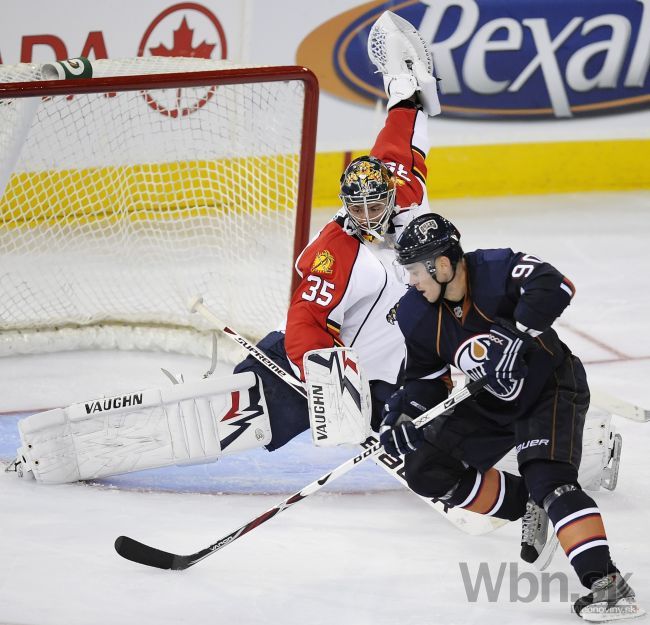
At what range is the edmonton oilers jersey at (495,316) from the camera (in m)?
2.57

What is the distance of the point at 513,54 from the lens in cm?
638

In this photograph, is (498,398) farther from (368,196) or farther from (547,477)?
(368,196)

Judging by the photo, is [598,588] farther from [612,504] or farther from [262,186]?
[262,186]

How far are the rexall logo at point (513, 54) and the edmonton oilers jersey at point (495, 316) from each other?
12.3 feet

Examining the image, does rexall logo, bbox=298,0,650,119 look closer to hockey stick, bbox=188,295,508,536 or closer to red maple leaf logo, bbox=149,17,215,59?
red maple leaf logo, bbox=149,17,215,59

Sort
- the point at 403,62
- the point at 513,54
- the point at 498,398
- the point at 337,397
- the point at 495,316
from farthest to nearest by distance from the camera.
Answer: the point at 513,54 → the point at 403,62 → the point at 337,397 → the point at 498,398 → the point at 495,316

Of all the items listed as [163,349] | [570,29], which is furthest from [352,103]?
[163,349]

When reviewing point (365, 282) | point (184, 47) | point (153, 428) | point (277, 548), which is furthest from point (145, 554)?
point (184, 47)

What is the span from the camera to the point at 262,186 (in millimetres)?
4738

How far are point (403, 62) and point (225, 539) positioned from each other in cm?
158

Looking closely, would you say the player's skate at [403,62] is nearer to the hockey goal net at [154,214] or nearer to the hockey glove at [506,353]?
the hockey goal net at [154,214]

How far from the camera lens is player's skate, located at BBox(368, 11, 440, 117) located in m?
3.68

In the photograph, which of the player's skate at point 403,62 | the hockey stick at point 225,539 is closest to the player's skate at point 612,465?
the hockey stick at point 225,539

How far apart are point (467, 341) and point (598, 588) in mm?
584
